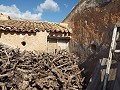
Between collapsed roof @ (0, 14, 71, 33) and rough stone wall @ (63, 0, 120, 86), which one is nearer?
rough stone wall @ (63, 0, 120, 86)

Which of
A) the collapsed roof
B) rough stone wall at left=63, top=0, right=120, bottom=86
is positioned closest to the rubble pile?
rough stone wall at left=63, top=0, right=120, bottom=86

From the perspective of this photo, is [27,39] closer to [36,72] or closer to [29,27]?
[29,27]

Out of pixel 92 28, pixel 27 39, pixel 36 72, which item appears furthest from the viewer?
pixel 27 39

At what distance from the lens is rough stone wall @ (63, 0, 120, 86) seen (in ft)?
30.4

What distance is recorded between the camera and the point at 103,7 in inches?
389

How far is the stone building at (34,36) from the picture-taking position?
11195 millimetres

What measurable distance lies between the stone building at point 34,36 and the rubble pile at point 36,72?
1794 mm

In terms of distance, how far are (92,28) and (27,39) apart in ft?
10.4

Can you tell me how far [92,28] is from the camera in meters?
10.4

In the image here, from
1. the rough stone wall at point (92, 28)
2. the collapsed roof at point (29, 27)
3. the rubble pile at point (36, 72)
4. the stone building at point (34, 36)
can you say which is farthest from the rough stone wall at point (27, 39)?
the rubble pile at point (36, 72)

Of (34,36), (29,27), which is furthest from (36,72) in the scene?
(29,27)

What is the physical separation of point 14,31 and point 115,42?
18.6ft

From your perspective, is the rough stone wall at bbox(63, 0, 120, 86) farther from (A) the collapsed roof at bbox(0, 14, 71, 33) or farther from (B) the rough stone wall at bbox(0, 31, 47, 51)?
(B) the rough stone wall at bbox(0, 31, 47, 51)

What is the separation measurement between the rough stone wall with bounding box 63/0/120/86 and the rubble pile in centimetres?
120
